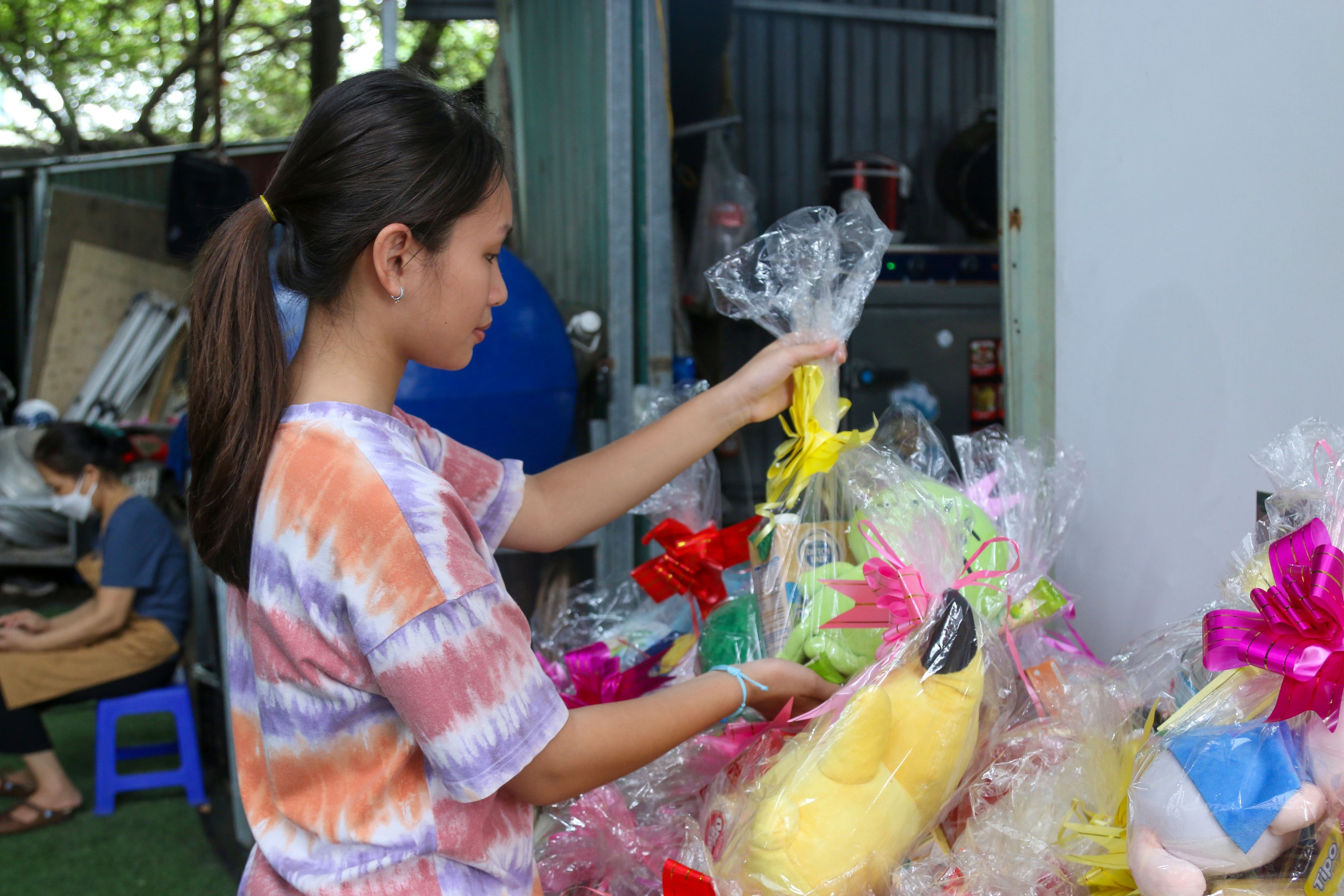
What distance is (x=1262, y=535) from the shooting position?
92cm

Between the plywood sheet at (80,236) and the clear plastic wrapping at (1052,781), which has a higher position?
the plywood sheet at (80,236)

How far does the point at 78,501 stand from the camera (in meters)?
3.23

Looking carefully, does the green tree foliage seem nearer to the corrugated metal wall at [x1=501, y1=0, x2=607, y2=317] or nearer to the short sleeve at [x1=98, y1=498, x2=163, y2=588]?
the corrugated metal wall at [x1=501, y1=0, x2=607, y2=317]

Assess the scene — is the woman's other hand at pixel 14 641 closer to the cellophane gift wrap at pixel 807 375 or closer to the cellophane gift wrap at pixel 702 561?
the cellophane gift wrap at pixel 702 561

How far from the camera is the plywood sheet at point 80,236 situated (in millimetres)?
5523

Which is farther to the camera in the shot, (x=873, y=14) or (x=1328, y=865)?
(x=873, y=14)

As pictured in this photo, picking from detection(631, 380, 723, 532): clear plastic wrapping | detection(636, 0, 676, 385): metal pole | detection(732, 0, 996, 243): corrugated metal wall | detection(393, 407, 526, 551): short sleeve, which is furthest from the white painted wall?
detection(732, 0, 996, 243): corrugated metal wall

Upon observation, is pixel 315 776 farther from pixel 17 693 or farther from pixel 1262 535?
pixel 17 693

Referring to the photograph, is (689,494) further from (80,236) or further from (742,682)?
(80,236)

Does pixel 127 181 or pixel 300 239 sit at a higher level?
pixel 127 181

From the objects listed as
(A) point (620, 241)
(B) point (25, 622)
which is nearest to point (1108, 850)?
(A) point (620, 241)

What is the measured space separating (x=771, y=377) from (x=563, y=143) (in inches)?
69.6

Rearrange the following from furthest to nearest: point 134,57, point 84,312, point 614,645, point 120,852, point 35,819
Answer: point 134,57
point 84,312
point 35,819
point 120,852
point 614,645

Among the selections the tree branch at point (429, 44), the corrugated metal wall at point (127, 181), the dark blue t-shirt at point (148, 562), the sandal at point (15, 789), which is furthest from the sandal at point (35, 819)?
the tree branch at point (429, 44)
